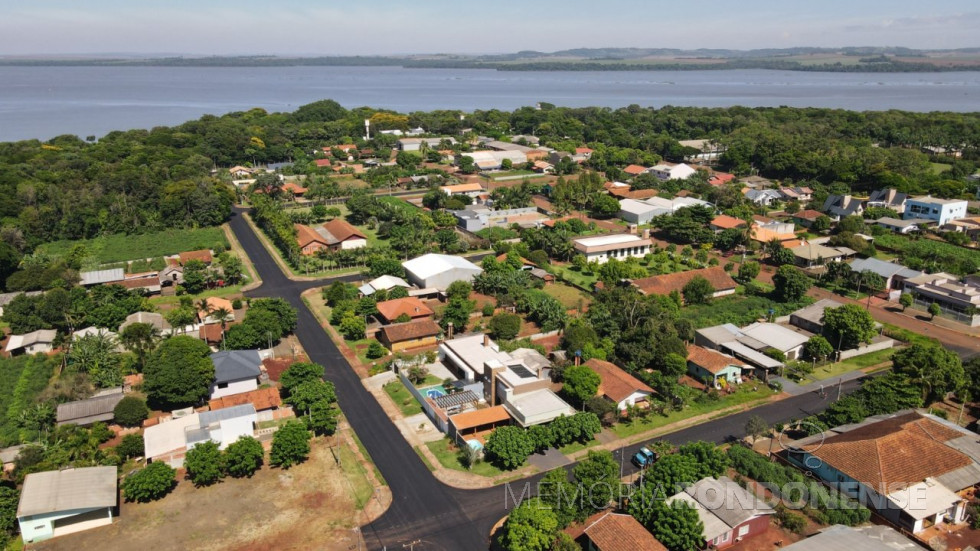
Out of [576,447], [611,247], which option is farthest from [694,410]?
[611,247]

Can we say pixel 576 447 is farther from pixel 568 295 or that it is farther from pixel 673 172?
pixel 673 172

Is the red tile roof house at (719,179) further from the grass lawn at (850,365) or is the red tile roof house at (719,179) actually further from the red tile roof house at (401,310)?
the red tile roof house at (401,310)

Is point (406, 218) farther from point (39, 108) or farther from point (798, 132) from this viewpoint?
point (39, 108)

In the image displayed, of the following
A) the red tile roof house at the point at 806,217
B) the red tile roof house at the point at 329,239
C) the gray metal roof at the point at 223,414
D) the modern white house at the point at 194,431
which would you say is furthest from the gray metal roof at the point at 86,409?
the red tile roof house at the point at 806,217

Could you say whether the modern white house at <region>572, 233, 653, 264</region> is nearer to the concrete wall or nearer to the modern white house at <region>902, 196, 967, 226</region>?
the modern white house at <region>902, 196, 967, 226</region>

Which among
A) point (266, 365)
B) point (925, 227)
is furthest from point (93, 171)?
point (925, 227)

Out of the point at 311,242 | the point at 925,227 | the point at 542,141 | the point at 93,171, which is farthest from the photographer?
the point at 542,141

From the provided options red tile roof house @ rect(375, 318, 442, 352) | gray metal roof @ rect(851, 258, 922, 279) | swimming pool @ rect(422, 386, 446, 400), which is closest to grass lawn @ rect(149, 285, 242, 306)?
red tile roof house @ rect(375, 318, 442, 352)
